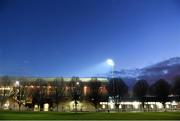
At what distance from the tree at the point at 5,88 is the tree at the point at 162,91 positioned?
30816 mm

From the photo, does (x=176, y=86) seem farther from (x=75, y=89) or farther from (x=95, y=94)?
(x=75, y=89)

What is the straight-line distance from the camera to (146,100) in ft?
225

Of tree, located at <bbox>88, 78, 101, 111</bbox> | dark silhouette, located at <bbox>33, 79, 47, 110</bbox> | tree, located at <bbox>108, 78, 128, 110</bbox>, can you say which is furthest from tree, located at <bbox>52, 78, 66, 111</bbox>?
tree, located at <bbox>108, 78, 128, 110</bbox>

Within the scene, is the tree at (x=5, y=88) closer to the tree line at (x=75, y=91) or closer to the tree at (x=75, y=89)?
the tree line at (x=75, y=91)

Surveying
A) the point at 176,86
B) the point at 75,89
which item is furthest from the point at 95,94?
the point at 176,86

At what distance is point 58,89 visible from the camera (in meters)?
67.0

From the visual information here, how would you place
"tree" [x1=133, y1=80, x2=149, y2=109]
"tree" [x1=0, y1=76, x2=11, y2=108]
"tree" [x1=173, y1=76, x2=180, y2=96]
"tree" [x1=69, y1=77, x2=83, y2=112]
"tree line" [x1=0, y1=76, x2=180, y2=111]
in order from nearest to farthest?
1. "tree" [x1=0, y1=76, x2=11, y2=108]
2. "tree line" [x1=0, y1=76, x2=180, y2=111]
3. "tree" [x1=69, y1=77, x2=83, y2=112]
4. "tree" [x1=173, y1=76, x2=180, y2=96]
5. "tree" [x1=133, y1=80, x2=149, y2=109]

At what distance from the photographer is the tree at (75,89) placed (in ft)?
214

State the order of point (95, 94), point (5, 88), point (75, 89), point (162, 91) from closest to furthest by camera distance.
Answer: point (95, 94) → point (5, 88) → point (162, 91) → point (75, 89)

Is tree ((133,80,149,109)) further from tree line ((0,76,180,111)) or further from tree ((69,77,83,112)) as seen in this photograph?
tree ((69,77,83,112))

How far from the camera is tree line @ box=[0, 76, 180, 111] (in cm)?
6394

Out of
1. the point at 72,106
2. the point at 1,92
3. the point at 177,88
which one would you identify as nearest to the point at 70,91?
the point at 72,106

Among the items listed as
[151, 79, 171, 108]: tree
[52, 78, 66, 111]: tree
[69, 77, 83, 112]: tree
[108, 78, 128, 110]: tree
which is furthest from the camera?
[108, 78, 128, 110]: tree

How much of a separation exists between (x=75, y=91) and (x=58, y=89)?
3.73 m
